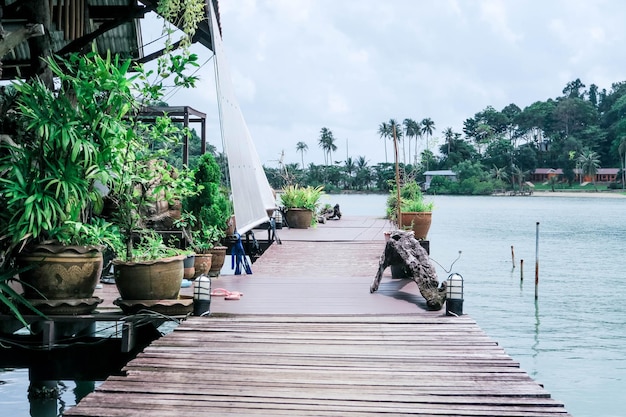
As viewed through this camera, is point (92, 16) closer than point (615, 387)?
Yes

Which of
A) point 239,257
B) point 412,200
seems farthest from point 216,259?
point 412,200

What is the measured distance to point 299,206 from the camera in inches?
Answer: 720

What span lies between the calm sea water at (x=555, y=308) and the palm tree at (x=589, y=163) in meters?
46.4

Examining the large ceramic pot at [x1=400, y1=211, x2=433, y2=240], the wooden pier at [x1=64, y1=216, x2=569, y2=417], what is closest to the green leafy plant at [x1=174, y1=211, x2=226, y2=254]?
the wooden pier at [x1=64, y1=216, x2=569, y2=417]

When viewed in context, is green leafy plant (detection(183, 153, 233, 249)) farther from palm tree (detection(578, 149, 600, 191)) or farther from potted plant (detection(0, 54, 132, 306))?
palm tree (detection(578, 149, 600, 191))

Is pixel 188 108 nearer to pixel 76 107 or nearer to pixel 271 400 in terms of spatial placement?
pixel 76 107

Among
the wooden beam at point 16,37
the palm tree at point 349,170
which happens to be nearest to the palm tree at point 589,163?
the palm tree at point 349,170

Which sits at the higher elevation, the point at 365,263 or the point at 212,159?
the point at 212,159

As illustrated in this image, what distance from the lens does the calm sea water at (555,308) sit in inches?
448

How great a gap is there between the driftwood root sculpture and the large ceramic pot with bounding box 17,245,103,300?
111 inches

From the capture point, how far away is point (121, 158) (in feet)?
20.9

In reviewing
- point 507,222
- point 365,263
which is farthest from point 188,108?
point 507,222

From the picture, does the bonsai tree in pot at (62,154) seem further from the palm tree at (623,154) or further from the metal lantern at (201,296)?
the palm tree at (623,154)

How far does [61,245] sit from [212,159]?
3509mm
